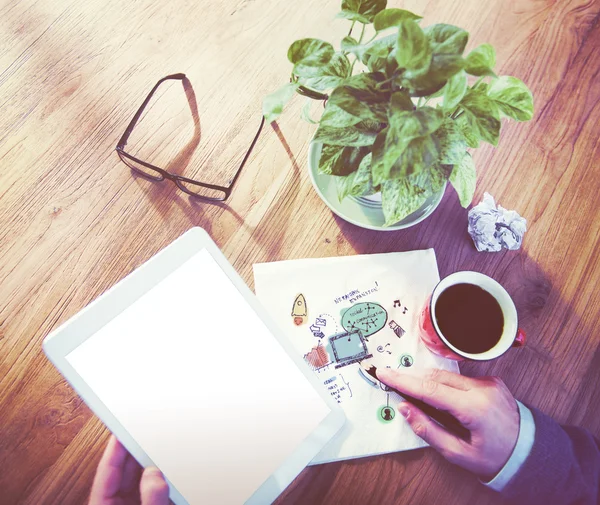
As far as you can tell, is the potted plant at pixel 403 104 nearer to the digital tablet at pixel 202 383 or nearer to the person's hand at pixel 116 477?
the digital tablet at pixel 202 383

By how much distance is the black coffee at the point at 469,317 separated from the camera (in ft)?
2.03

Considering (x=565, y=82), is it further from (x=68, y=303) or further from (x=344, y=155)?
(x=68, y=303)

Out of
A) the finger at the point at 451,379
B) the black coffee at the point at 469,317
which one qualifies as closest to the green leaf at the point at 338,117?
the black coffee at the point at 469,317

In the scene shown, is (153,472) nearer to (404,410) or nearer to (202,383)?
(202,383)

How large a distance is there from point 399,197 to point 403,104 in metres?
0.10

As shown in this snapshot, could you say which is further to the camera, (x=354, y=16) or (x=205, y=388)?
(x=205, y=388)

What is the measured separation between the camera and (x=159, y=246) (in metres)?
0.69

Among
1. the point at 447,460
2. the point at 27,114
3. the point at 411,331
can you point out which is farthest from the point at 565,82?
the point at 27,114

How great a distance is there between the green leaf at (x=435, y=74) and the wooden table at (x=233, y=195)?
35cm

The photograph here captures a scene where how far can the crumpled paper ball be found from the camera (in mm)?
676

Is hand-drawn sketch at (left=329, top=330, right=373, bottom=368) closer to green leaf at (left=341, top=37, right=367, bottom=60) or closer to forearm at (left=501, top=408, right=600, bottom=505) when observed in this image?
forearm at (left=501, top=408, right=600, bottom=505)

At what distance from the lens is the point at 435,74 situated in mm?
362

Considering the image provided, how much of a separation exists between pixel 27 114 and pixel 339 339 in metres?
0.65

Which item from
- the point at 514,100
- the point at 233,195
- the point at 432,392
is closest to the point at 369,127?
the point at 514,100
